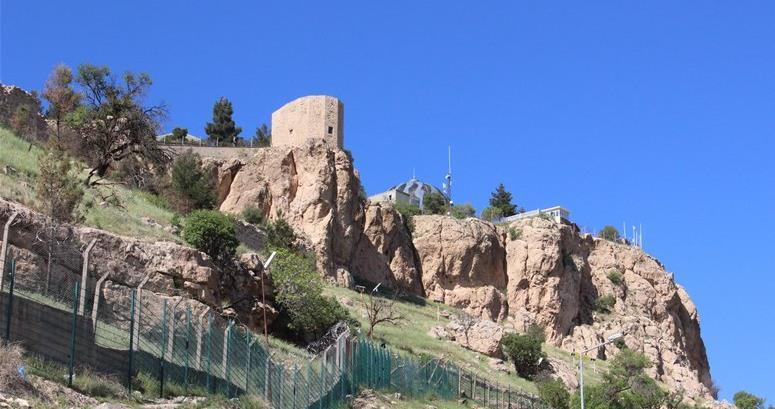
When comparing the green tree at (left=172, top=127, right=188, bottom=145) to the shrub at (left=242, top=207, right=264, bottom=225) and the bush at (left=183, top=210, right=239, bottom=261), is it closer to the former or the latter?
the shrub at (left=242, top=207, right=264, bottom=225)

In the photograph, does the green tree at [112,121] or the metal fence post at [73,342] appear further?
the green tree at [112,121]

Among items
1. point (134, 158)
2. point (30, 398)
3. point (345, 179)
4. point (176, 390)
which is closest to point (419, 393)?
point (176, 390)

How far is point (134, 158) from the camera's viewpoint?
51812 millimetres

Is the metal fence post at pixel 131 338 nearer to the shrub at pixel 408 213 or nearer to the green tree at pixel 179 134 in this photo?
the shrub at pixel 408 213

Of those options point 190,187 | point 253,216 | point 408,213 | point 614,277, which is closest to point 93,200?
point 190,187

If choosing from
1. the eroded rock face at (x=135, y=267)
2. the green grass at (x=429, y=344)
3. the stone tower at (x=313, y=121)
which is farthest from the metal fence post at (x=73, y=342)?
the stone tower at (x=313, y=121)

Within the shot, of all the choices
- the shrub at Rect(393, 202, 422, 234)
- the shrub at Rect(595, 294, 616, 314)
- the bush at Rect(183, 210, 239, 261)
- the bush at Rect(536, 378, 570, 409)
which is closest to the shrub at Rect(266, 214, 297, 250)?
the bush at Rect(183, 210, 239, 261)

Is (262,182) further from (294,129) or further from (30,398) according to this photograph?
(30,398)

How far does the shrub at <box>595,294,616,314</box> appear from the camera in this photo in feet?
239

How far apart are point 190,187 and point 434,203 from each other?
97.9 ft

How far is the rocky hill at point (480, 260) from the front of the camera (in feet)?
203

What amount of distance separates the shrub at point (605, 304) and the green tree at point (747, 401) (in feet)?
31.9

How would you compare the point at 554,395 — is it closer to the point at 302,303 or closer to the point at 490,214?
the point at 302,303

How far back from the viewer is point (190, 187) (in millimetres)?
57344
